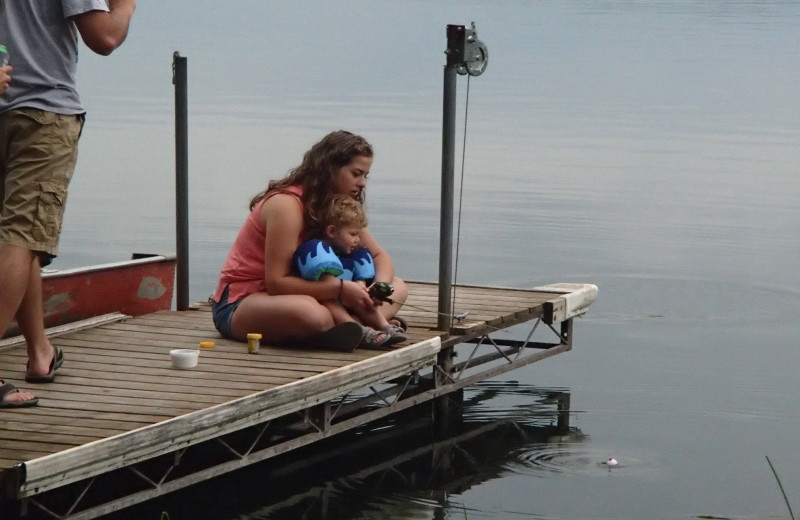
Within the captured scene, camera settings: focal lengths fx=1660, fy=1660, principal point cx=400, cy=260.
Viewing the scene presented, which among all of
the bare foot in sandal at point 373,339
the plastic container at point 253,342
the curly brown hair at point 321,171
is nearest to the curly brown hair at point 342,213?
the curly brown hair at point 321,171

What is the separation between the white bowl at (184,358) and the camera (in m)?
6.69

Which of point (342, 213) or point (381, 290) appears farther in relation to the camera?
point (381, 290)

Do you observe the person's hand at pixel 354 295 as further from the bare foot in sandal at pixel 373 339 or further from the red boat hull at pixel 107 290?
the red boat hull at pixel 107 290

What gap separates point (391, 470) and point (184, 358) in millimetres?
1384

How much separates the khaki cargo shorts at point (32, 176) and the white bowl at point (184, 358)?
1005 mm

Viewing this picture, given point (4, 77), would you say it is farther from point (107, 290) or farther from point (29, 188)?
point (107, 290)

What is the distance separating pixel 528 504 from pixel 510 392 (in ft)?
7.92

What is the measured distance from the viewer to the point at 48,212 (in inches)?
228

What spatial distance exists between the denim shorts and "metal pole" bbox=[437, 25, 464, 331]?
3.70 ft

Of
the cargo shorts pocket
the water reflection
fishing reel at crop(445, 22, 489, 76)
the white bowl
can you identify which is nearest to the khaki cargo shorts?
the cargo shorts pocket

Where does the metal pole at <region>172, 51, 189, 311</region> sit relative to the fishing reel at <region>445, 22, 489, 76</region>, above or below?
below

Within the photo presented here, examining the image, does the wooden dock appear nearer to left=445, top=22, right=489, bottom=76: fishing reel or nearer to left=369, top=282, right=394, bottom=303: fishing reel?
left=369, top=282, right=394, bottom=303: fishing reel

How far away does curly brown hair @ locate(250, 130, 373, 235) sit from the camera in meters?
7.11

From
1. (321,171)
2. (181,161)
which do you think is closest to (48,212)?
(321,171)
